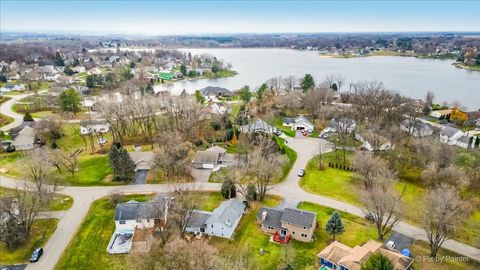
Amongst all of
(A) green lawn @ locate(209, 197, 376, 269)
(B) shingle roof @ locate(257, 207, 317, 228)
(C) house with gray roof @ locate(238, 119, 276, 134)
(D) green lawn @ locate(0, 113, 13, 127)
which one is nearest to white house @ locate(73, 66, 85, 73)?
(D) green lawn @ locate(0, 113, 13, 127)

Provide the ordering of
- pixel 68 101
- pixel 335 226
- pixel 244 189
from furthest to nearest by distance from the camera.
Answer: pixel 68 101 < pixel 244 189 < pixel 335 226

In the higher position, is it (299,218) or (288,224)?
(299,218)

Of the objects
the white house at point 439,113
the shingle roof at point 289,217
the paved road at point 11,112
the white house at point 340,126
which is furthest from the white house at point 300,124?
the paved road at point 11,112

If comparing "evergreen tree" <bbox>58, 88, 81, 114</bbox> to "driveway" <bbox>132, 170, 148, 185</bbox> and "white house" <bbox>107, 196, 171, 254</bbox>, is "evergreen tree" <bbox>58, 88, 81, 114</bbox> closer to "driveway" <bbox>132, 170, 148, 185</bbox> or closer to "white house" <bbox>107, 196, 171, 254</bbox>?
"driveway" <bbox>132, 170, 148, 185</bbox>

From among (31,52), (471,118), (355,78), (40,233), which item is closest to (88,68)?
(31,52)

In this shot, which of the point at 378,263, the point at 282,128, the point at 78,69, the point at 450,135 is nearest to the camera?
the point at 378,263

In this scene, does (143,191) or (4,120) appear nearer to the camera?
(143,191)

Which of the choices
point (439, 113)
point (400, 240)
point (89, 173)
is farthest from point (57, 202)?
point (439, 113)

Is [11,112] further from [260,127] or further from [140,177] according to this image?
[260,127]
